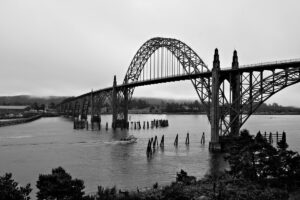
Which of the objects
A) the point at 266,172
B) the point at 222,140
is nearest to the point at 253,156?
the point at 266,172

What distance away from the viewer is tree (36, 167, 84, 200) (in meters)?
16.2

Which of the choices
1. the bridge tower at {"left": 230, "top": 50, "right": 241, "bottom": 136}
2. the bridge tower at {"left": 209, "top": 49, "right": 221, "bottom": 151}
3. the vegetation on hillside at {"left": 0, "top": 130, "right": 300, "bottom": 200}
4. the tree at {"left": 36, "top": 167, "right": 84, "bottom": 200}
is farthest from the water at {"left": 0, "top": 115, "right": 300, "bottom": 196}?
the tree at {"left": 36, "top": 167, "right": 84, "bottom": 200}

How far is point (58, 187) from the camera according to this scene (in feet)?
53.6

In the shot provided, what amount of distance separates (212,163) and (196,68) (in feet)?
68.0

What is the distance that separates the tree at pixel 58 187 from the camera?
1623 centimetres

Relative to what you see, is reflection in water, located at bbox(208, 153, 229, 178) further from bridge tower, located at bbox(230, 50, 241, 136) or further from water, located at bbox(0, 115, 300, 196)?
bridge tower, located at bbox(230, 50, 241, 136)

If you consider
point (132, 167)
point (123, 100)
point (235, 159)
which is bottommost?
point (132, 167)

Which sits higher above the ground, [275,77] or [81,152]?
[275,77]

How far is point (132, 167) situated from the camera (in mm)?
34312

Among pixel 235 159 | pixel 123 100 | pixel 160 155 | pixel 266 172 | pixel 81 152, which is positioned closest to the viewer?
pixel 266 172

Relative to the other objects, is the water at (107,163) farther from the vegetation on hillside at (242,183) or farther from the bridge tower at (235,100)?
the vegetation on hillside at (242,183)

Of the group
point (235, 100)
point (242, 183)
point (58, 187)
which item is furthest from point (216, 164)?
point (58, 187)

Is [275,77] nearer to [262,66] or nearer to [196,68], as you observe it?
[262,66]

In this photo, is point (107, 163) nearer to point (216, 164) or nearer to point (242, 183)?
point (216, 164)
